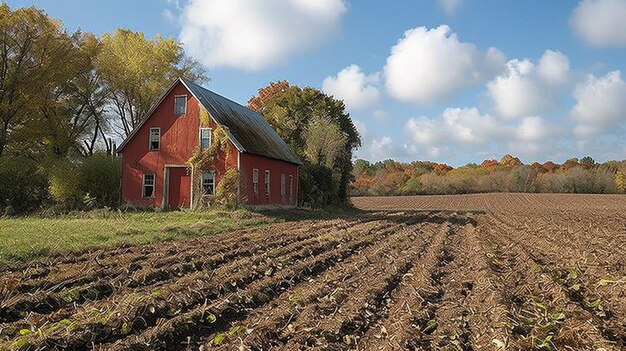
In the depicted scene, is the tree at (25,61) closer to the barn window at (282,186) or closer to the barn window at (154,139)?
the barn window at (154,139)

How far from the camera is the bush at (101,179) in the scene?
93.2ft

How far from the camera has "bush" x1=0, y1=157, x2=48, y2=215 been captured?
90.3 feet

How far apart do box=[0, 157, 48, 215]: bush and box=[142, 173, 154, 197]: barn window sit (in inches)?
210

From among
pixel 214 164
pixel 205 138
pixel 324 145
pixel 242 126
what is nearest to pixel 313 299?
pixel 214 164

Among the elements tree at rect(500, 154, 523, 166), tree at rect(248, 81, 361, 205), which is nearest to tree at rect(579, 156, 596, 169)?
tree at rect(500, 154, 523, 166)

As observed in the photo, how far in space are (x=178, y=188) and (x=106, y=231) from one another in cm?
1105

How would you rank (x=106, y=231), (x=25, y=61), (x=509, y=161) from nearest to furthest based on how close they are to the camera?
(x=106, y=231)
(x=25, y=61)
(x=509, y=161)

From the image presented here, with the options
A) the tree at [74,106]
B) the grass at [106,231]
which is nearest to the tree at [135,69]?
the tree at [74,106]

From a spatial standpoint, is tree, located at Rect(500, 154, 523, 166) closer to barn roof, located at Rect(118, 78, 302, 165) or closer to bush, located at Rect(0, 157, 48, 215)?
barn roof, located at Rect(118, 78, 302, 165)

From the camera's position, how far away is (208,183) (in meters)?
27.0

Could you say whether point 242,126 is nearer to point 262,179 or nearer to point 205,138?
point 262,179

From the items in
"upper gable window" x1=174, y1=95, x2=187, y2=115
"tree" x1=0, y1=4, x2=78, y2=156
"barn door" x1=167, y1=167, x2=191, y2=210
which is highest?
"tree" x1=0, y1=4, x2=78, y2=156

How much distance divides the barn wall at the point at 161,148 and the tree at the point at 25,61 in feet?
26.1

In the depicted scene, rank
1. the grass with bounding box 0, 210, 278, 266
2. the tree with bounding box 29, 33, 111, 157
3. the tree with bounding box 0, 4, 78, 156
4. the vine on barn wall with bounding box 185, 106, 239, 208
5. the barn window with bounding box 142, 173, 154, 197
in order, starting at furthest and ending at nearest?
the tree with bounding box 29, 33, 111, 157 < the tree with bounding box 0, 4, 78, 156 < the barn window with bounding box 142, 173, 154, 197 < the vine on barn wall with bounding box 185, 106, 239, 208 < the grass with bounding box 0, 210, 278, 266
